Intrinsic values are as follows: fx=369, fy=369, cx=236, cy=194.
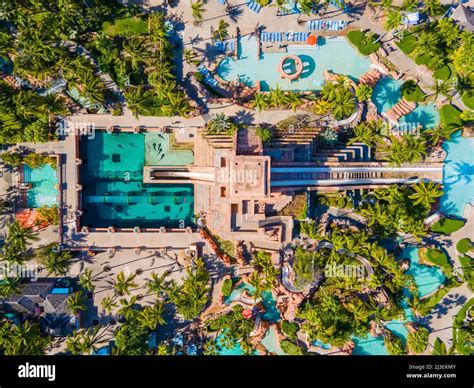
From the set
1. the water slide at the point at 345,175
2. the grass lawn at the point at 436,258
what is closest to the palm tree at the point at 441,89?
the water slide at the point at 345,175

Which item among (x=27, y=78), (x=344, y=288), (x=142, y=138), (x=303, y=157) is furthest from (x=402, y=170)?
(x=27, y=78)

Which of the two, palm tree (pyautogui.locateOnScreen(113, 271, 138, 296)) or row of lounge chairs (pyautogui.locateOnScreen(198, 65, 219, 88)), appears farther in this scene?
row of lounge chairs (pyautogui.locateOnScreen(198, 65, 219, 88))

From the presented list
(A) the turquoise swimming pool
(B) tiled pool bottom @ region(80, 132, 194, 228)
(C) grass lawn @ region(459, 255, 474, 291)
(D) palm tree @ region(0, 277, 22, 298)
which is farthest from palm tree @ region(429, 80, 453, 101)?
(D) palm tree @ region(0, 277, 22, 298)

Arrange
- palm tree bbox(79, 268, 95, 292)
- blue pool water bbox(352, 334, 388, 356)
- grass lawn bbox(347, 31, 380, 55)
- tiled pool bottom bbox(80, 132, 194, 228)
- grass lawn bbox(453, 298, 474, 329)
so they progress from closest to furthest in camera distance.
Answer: palm tree bbox(79, 268, 95, 292) → grass lawn bbox(347, 31, 380, 55) → tiled pool bottom bbox(80, 132, 194, 228) → grass lawn bbox(453, 298, 474, 329) → blue pool water bbox(352, 334, 388, 356)

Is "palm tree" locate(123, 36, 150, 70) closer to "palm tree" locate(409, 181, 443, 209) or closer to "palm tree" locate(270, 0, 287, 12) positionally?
"palm tree" locate(270, 0, 287, 12)

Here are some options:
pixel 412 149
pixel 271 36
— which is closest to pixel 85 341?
pixel 271 36

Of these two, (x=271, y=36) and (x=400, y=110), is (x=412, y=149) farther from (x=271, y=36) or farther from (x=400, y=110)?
(x=271, y=36)
